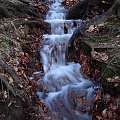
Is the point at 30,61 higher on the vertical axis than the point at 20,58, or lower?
lower

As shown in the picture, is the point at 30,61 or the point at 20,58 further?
the point at 30,61

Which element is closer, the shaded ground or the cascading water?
the shaded ground

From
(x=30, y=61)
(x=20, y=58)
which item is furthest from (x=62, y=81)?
(x=20, y=58)

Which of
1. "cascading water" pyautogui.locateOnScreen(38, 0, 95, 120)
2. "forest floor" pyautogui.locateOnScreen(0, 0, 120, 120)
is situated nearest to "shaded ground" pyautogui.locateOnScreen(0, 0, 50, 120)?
"forest floor" pyautogui.locateOnScreen(0, 0, 120, 120)

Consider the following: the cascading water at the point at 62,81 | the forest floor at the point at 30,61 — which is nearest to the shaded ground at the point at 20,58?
the forest floor at the point at 30,61

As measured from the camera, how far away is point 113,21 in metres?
9.20

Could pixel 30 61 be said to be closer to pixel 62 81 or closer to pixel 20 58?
pixel 20 58

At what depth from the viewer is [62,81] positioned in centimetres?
821

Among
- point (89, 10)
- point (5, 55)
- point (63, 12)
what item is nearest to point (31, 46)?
point (5, 55)

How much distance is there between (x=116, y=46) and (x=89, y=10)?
3.98m

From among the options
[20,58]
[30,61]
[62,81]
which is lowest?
[62,81]

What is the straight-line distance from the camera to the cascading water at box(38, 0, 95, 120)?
7141 mm

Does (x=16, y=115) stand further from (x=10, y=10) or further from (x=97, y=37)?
(x=10, y=10)

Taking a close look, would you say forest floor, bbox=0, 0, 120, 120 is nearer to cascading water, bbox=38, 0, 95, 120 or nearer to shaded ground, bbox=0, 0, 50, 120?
shaded ground, bbox=0, 0, 50, 120
